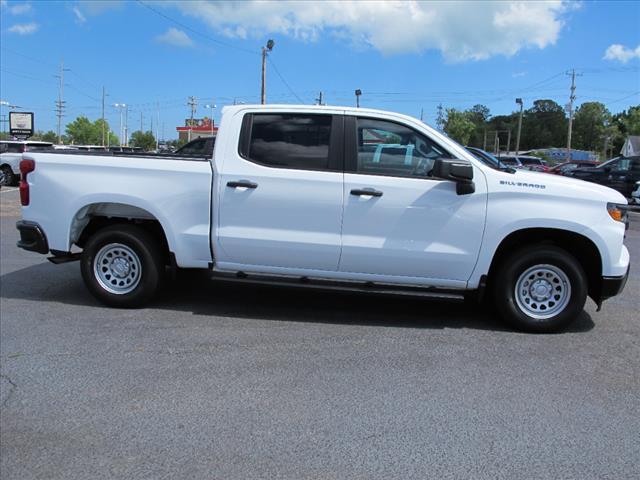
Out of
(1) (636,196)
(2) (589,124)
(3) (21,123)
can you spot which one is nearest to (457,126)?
(3) (21,123)

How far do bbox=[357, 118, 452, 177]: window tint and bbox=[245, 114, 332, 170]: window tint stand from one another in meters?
0.35

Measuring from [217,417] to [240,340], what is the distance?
140 cm

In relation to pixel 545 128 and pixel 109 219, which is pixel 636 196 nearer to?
pixel 109 219

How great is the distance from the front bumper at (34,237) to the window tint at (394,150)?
3.30 metres

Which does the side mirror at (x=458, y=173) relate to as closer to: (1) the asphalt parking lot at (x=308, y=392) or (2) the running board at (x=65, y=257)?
(1) the asphalt parking lot at (x=308, y=392)

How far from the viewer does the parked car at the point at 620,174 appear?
2064 cm

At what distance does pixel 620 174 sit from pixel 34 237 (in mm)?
20872

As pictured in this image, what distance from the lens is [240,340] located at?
4.94 metres

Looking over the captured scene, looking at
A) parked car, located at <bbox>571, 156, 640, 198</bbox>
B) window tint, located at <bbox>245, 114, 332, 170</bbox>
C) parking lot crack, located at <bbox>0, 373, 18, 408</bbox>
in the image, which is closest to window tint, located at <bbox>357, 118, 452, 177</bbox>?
window tint, located at <bbox>245, 114, 332, 170</bbox>

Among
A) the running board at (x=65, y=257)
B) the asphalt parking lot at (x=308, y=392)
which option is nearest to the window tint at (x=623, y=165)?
the asphalt parking lot at (x=308, y=392)

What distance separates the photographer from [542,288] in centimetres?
527

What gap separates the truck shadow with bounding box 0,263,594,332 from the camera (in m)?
5.58

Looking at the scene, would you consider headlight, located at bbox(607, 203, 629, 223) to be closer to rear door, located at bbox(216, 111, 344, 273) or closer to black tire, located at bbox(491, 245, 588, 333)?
black tire, located at bbox(491, 245, 588, 333)

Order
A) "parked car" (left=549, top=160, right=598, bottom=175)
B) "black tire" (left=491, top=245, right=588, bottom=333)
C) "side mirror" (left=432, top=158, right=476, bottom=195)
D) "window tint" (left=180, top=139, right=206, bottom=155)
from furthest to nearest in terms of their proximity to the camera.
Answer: "parked car" (left=549, top=160, right=598, bottom=175)
"window tint" (left=180, top=139, right=206, bottom=155)
"black tire" (left=491, top=245, right=588, bottom=333)
"side mirror" (left=432, top=158, right=476, bottom=195)
